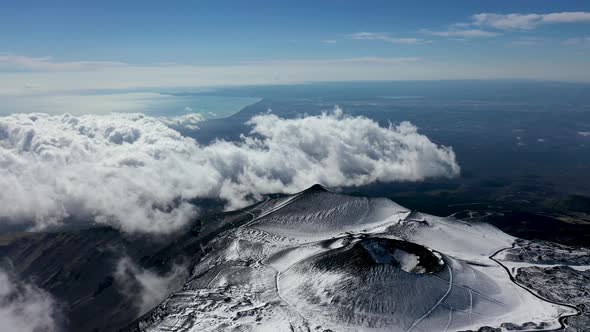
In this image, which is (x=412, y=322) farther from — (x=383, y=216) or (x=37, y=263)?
(x=37, y=263)

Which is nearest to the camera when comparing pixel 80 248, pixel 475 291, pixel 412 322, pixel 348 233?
pixel 412 322

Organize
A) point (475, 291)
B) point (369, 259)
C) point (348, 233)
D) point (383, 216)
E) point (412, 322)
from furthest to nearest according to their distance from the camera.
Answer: point (383, 216)
point (348, 233)
point (369, 259)
point (475, 291)
point (412, 322)

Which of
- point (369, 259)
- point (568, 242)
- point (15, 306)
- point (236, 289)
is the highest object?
point (369, 259)

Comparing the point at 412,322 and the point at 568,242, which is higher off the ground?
the point at 412,322

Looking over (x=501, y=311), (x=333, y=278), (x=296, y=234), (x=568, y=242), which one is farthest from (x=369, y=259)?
(x=568, y=242)

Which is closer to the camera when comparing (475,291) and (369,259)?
(475,291)

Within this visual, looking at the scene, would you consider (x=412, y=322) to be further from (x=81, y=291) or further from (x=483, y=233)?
(x=81, y=291)

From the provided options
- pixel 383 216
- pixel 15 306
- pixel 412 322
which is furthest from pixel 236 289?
pixel 15 306
